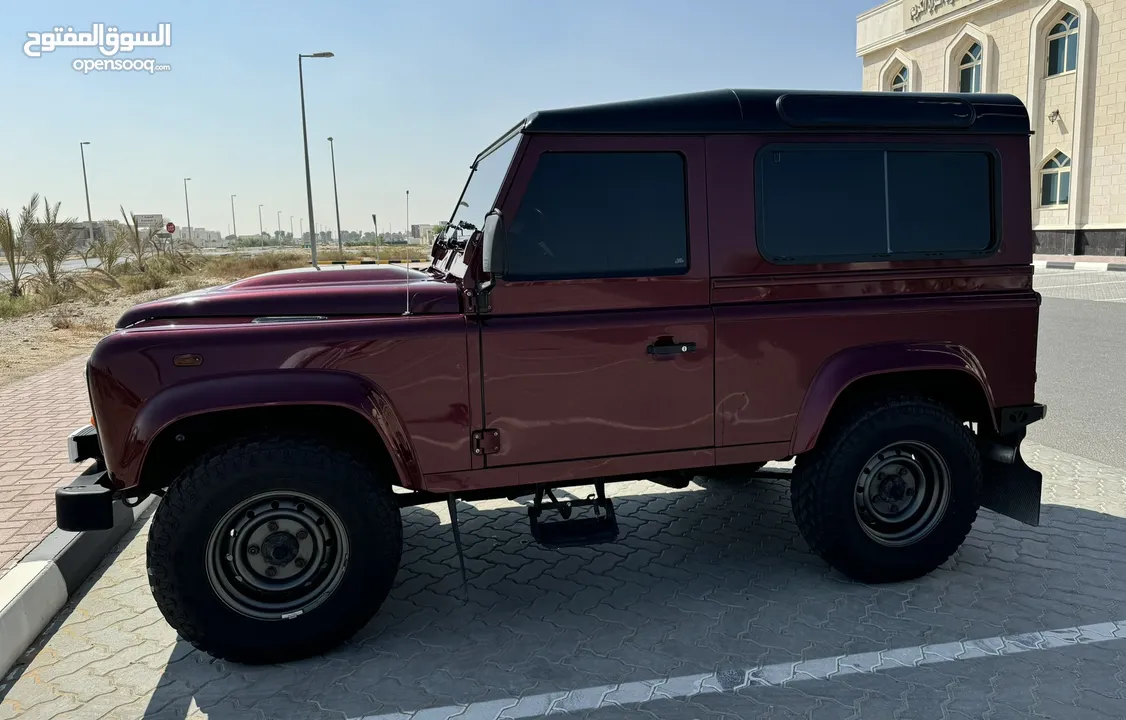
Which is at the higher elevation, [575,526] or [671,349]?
[671,349]

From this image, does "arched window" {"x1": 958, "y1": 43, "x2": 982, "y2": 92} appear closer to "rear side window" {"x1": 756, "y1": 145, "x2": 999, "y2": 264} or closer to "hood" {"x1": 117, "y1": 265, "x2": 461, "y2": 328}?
"rear side window" {"x1": 756, "y1": 145, "x2": 999, "y2": 264}

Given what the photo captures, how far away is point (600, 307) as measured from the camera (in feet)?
11.4

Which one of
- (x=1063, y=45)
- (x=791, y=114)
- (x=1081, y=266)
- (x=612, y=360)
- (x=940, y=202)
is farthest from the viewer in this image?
(x=1063, y=45)

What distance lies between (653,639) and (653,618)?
0.20 meters

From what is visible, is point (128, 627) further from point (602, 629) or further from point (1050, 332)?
point (1050, 332)

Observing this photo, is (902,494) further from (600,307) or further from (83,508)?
(83,508)

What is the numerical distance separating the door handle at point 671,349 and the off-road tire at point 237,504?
1.31m

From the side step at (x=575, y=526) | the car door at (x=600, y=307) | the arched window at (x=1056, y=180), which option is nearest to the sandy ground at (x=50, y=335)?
the side step at (x=575, y=526)

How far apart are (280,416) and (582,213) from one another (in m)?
1.57

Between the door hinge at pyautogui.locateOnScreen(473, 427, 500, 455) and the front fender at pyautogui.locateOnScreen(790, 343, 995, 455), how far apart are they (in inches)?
55.2

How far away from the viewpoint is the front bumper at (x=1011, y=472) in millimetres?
3979

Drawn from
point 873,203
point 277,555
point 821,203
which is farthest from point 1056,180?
point 277,555

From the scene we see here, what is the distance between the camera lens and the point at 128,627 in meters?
3.69

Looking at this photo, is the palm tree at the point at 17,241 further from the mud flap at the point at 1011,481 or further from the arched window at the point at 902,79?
the arched window at the point at 902,79
